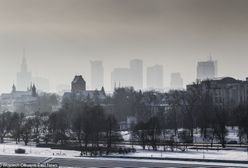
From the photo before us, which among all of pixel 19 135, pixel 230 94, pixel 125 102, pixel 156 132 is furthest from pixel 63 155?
pixel 230 94

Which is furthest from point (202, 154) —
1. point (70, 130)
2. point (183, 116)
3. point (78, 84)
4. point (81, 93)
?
point (78, 84)

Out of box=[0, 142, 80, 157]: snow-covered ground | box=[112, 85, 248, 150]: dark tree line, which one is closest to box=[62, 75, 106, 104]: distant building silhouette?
box=[112, 85, 248, 150]: dark tree line

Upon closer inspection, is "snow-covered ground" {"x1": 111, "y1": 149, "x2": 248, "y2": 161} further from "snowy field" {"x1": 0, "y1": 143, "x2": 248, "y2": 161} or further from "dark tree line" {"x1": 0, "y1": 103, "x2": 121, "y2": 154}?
"dark tree line" {"x1": 0, "y1": 103, "x2": 121, "y2": 154}

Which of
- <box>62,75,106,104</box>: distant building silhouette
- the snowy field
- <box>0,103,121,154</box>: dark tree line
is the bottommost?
the snowy field

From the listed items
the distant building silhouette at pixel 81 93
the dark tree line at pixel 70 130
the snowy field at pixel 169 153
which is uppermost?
the distant building silhouette at pixel 81 93

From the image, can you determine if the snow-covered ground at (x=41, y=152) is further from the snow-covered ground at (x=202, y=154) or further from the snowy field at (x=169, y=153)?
the snow-covered ground at (x=202, y=154)

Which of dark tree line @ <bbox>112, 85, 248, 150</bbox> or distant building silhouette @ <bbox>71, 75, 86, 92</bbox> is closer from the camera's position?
dark tree line @ <bbox>112, 85, 248, 150</bbox>

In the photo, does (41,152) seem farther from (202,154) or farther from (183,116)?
(183,116)

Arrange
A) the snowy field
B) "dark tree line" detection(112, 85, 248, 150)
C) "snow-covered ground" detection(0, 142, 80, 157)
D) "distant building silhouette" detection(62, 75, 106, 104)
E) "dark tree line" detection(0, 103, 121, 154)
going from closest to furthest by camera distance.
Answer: the snowy field, "snow-covered ground" detection(0, 142, 80, 157), "dark tree line" detection(112, 85, 248, 150), "dark tree line" detection(0, 103, 121, 154), "distant building silhouette" detection(62, 75, 106, 104)

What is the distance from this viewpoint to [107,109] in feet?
415

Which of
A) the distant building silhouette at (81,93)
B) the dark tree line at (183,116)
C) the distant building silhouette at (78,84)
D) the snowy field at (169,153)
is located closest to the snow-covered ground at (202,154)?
the snowy field at (169,153)

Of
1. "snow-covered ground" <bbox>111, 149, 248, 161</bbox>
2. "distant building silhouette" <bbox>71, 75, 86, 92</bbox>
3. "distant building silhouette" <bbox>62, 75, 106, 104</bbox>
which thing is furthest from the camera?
"distant building silhouette" <bbox>71, 75, 86, 92</bbox>

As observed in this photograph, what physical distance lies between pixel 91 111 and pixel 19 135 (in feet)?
40.4

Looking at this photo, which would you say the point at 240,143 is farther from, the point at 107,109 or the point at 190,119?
the point at 107,109
